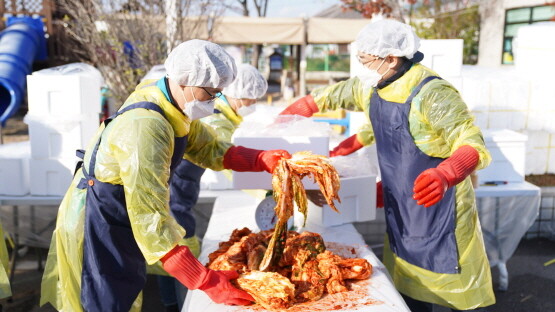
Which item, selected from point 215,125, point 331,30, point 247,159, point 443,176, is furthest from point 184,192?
point 331,30

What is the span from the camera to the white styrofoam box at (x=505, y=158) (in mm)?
4547

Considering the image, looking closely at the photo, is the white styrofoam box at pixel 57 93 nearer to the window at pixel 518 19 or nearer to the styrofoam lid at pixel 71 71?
the styrofoam lid at pixel 71 71

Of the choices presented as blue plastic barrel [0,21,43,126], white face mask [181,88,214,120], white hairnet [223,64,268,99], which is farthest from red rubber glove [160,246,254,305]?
blue plastic barrel [0,21,43,126]

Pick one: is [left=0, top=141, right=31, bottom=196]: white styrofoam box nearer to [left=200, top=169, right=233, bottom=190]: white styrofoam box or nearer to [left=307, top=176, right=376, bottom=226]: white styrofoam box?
[left=200, top=169, right=233, bottom=190]: white styrofoam box

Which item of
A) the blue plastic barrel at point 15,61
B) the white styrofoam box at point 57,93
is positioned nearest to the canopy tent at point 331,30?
the blue plastic barrel at point 15,61

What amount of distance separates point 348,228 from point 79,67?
275cm

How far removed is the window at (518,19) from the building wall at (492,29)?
0.11m

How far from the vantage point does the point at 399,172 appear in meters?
2.98

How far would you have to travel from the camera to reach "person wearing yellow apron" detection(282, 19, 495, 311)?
281 centimetres

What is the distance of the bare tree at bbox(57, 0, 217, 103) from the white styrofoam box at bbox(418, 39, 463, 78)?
3693 millimetres

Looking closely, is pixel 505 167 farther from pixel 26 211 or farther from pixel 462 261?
pixel 26 211

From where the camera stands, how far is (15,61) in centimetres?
991

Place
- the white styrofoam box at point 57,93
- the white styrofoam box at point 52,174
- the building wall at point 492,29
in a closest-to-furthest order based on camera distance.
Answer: the white styrofoam box at point 57,93, the white styrofoam box at point 52,174, the building wall at point 492,29

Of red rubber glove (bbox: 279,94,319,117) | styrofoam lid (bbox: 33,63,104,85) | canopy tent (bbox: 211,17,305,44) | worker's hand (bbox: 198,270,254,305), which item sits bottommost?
worker's hand (bbox: 198,270,254,305)
